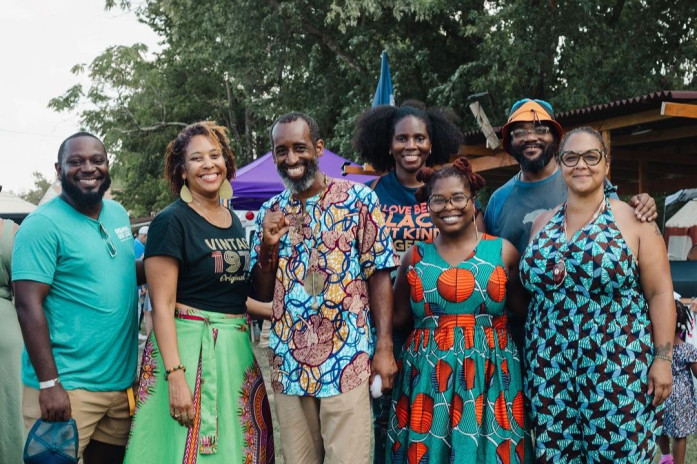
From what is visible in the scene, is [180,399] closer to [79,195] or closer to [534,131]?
[79,195]

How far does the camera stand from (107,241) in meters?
3.24

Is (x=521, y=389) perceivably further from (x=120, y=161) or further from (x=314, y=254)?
(x=120, y=161)

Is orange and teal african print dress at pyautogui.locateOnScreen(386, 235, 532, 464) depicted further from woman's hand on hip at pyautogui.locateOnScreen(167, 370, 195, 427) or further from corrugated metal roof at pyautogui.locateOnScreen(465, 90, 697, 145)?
corrugated metal roof at pyautogui.locateOnScreen(465, 90, 697, 145)

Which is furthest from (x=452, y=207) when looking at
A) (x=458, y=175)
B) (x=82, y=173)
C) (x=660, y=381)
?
(x=82, y=173)

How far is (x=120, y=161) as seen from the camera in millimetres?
24672

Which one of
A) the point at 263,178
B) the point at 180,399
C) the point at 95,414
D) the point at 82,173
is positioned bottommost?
the point at 95,414

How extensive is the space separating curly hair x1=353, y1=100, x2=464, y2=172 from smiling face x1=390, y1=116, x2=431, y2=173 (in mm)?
134

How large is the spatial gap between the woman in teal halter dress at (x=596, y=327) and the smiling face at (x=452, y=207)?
14.3 inches

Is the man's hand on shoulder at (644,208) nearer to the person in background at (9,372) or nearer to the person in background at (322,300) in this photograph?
the person in background at (322,300)

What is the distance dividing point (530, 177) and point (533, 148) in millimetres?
176

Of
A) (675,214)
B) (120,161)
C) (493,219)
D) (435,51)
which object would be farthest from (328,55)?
(493,219)

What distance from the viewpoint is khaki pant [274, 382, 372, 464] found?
2936 millimetres

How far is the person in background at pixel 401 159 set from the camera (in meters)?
3.57

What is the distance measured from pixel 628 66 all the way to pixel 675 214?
11.2 ft
